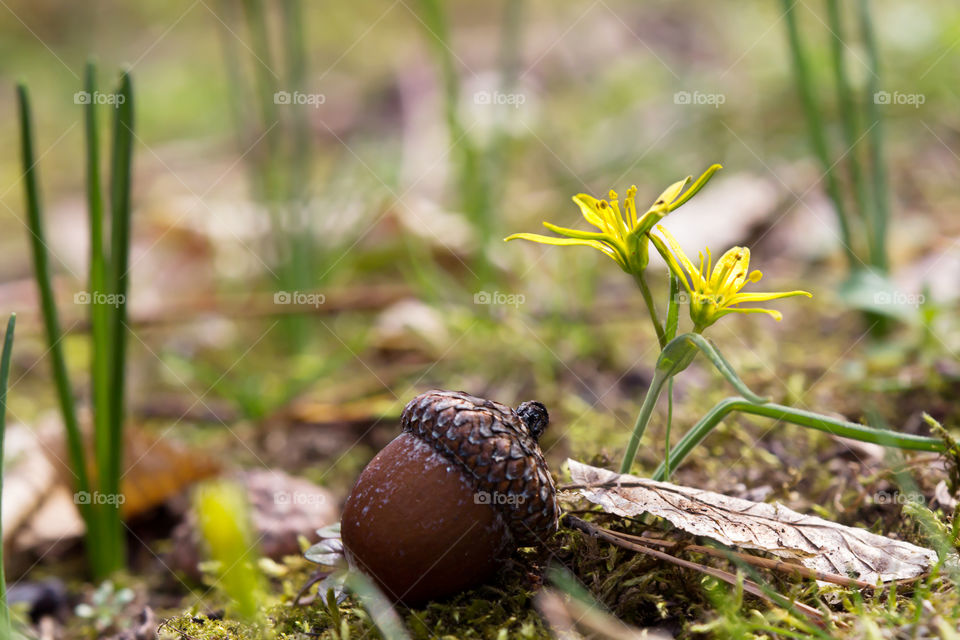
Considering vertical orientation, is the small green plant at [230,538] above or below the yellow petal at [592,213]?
below

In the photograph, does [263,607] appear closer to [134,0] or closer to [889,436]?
[889,436]

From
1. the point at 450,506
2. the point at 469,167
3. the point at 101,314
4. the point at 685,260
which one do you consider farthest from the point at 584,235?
the point at 469,167

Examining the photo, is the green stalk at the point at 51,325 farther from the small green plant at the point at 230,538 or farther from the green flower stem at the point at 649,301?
the green flower stem at the point at 649,301

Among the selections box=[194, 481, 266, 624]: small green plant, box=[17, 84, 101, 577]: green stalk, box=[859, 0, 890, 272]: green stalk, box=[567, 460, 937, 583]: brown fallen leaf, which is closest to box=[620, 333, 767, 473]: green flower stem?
box=[567, 460, 937, 583]: brown fallen leaf

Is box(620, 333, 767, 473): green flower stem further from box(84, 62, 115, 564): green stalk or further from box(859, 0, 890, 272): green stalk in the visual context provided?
box(859, 0, 890, 272): green stalk

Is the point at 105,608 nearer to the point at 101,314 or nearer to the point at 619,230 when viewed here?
the point at 101,314

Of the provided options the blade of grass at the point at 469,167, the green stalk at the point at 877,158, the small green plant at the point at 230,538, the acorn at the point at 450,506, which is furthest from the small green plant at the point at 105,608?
the green stalk at the point at 877,158

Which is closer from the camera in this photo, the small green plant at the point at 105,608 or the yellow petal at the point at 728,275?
the yellow petal at the point at 728,275
